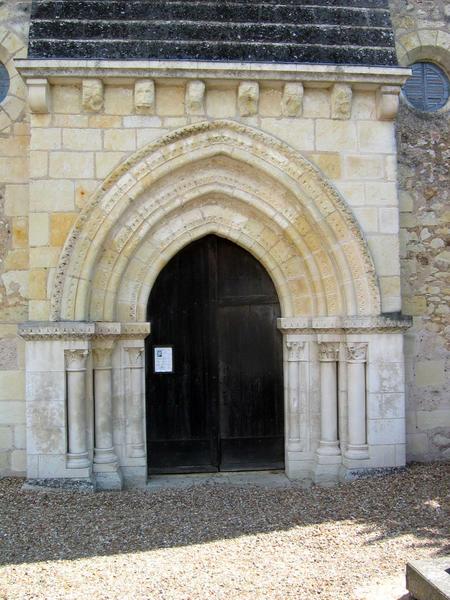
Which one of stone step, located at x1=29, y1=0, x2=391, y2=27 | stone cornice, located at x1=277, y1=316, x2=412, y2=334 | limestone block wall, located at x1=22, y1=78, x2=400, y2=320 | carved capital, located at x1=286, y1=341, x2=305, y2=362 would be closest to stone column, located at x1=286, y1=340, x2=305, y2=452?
carved capital, located at x1=286, y1=341, x2=305, y2=362

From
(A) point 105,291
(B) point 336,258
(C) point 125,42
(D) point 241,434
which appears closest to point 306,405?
(D) point 241,434

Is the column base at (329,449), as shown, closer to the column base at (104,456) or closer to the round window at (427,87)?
the column base at (104,456)

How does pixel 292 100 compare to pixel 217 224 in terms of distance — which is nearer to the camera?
pixel 292 100

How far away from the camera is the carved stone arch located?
5863 mm

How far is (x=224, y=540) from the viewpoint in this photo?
183 inches

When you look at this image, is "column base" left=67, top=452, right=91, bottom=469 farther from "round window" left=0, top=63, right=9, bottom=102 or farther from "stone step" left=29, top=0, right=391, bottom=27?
"stone step" left=29, top=0, right=391, bottom=27

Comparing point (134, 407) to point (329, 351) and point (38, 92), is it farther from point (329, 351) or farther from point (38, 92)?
point (38, 92)

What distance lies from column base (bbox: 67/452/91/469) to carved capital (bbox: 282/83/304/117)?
3.66m

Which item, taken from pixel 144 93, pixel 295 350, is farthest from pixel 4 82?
pixel 295 350

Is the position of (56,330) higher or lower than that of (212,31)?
lower

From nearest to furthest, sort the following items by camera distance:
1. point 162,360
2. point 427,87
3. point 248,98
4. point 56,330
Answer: point 56,330, point 248,98, point 162,360, point 427,87

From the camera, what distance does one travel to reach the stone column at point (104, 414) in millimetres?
5977

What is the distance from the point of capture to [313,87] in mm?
6086

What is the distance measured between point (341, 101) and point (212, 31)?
1.36 meters
